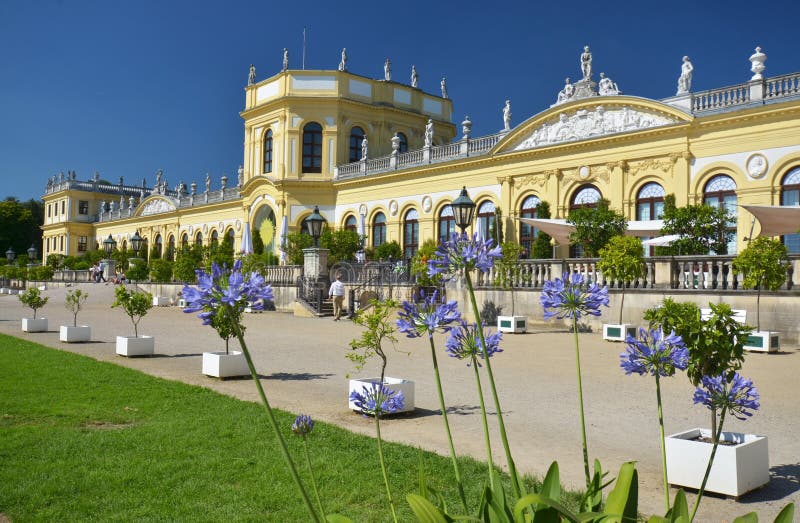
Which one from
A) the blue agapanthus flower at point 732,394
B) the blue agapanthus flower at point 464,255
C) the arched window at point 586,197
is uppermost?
the arched window at point 586,197

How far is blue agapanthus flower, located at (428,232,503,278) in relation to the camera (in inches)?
106

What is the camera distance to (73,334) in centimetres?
1528

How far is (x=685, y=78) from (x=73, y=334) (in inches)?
841

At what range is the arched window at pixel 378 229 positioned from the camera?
36.7 metres

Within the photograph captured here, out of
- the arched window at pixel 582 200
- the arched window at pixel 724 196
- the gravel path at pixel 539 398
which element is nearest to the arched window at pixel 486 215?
the arched window at pixel 582 200

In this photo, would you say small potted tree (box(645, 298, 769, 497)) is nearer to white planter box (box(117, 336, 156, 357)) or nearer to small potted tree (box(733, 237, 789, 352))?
small potted tree (box(733, 237, 789, 352))

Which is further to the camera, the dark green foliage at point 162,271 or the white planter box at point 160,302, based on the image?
the dark green foliage at point 162,271

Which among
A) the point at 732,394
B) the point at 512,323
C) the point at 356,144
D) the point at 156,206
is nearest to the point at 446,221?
the point at 356,144

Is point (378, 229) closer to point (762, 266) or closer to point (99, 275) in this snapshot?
point (762, 266)

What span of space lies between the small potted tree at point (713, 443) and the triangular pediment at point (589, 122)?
21034 millimetres

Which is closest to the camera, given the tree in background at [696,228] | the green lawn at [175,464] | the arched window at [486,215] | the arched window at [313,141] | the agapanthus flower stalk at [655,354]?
the agapanthus flower stalk at [655,354]

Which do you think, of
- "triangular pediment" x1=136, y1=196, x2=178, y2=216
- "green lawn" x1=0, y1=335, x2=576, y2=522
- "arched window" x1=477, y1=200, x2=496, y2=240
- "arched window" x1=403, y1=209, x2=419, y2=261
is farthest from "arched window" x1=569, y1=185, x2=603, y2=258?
"triangular pediment" x1=136, y1=196, x2=178, y2=216

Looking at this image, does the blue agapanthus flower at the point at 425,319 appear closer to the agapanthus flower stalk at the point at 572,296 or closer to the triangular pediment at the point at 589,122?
the agapanthus flower stalk at the point at 572,296

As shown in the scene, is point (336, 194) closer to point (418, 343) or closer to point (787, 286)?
point (418, 343)
